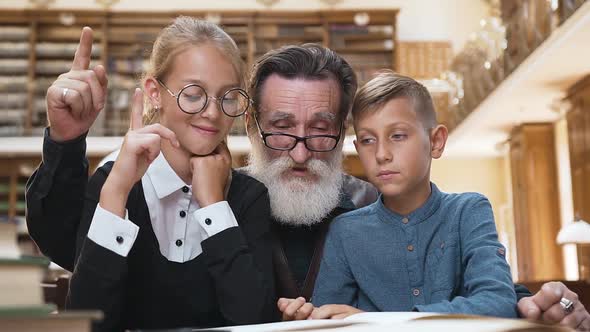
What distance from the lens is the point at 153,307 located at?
173 centimetres

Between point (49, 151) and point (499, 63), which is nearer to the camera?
point (49, 151)

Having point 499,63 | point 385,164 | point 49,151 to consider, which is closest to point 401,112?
point 385,164

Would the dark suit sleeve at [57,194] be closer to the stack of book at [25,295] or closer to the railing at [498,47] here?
the stack of book at [25,295]

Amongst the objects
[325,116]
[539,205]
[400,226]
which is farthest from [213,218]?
[539,205]

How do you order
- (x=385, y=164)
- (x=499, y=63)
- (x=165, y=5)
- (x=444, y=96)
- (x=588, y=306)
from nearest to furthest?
(x=385, y=164)
(x=588, y=306)
(x=499, y=63)
(x=444, y=96)
(x=165, y=5)

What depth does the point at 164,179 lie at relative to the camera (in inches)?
70.0

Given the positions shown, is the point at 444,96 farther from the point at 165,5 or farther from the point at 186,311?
the point at 186,311

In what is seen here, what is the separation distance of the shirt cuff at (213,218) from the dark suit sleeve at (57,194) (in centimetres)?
38

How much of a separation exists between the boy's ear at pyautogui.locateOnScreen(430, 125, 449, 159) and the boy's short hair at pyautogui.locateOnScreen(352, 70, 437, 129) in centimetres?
2

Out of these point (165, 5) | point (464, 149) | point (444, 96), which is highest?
Answer: point (165, 5)

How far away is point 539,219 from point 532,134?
1358 mm

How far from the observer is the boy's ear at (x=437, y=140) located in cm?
196

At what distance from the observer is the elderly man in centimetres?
184

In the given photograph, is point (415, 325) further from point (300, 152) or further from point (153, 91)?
point (300, 152)
